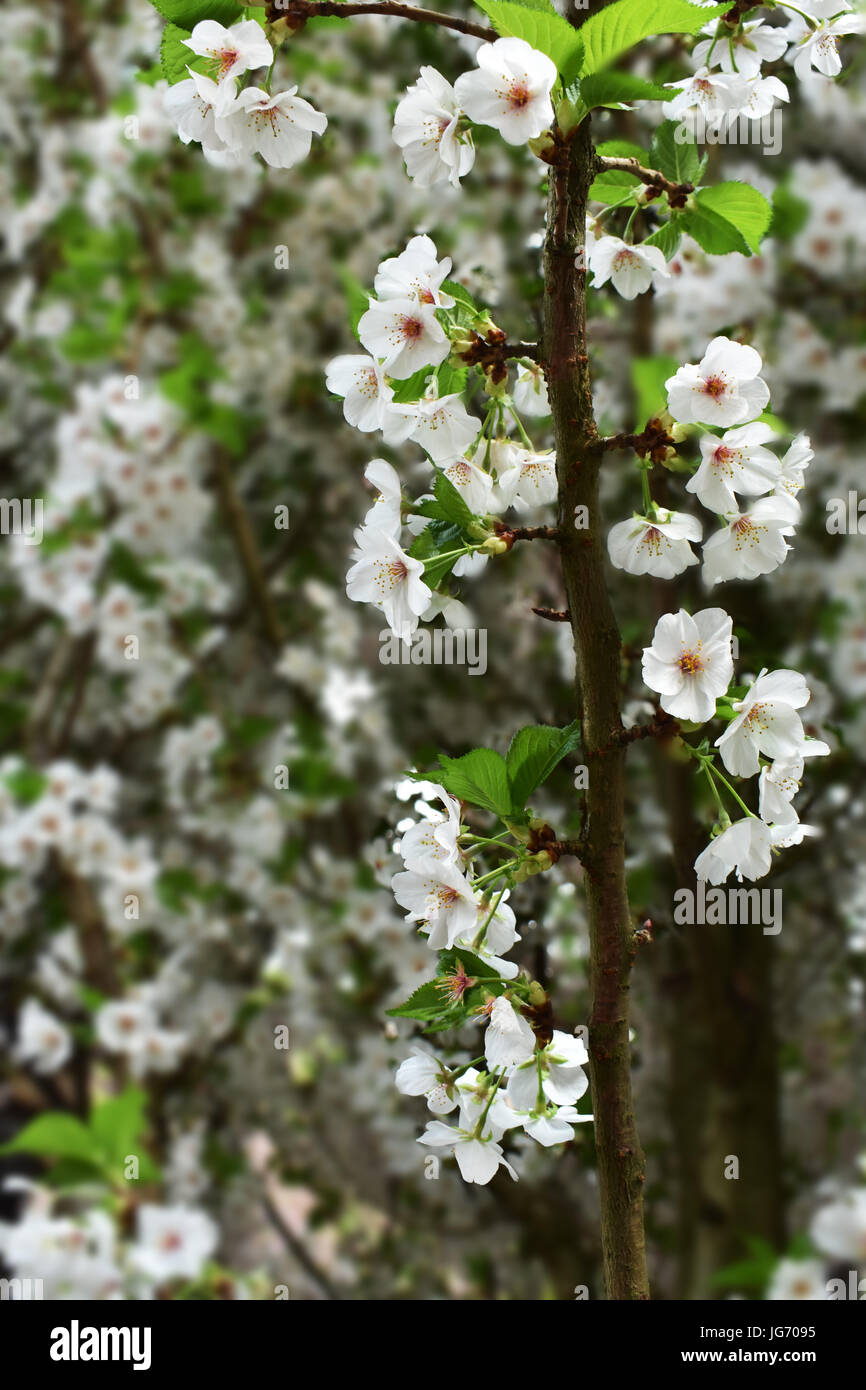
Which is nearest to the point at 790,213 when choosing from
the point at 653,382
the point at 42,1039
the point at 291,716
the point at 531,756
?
the point at 653,382

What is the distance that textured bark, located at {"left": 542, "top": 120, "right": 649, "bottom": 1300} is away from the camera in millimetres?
447

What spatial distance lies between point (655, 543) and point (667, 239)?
14 cm

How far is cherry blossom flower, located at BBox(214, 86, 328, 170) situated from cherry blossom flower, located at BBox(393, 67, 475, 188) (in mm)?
31

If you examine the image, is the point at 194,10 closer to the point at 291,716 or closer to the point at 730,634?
the point at 730,634

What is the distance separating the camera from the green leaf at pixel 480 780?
0.47 meters

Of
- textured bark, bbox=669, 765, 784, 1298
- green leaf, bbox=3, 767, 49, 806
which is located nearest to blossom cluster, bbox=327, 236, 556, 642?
textured bark, bbox=669, 765, 784, 1298

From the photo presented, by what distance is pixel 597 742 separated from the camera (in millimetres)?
456

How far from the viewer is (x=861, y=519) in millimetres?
1796

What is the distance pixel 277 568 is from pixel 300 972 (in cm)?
78

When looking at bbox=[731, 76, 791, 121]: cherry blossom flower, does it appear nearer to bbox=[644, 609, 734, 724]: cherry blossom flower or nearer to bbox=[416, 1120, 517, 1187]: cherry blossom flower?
bbox=[644, 609, 734, 724]: cherry blossom flower

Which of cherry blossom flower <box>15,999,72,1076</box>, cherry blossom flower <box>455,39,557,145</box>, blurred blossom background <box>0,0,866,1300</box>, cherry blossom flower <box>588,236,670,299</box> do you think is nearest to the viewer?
cherry blossom flower <box>455,39,557,145</box>

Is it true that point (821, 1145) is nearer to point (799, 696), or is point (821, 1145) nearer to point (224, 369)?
point (224, 369)
